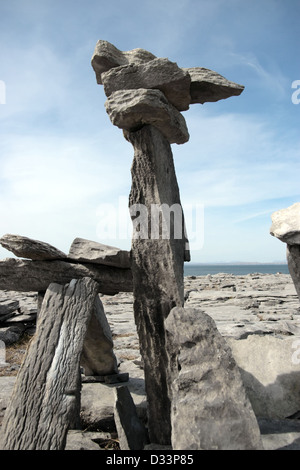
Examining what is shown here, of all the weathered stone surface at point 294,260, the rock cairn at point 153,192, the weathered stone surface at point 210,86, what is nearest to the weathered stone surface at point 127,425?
the rock cairn at point 153,192

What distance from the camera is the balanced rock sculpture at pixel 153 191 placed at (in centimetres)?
410

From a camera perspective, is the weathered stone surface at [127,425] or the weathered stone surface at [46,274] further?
the weathered stone surface at [46,274]

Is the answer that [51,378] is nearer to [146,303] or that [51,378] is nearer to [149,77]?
[146,303]

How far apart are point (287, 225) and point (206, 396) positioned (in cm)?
202

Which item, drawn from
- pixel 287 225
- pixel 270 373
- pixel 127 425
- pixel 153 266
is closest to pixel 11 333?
pixel 127 425

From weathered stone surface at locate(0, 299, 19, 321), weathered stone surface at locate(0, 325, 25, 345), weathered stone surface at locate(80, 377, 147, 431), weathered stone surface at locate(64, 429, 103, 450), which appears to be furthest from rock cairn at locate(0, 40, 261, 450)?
weathered stone surface at locate(0, 299, 19, 321)

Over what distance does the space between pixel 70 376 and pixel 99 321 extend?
1937 mm

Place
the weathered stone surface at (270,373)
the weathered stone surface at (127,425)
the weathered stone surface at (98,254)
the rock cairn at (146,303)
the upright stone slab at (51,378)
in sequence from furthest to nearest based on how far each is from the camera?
the weathered stone surface at (98,254) → the weathered stone surface at (270,373) → the weathered stone surface at (127,425) → the upright stone slab at (51,378) → the rock cairn at (146,303)

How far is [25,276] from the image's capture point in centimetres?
498

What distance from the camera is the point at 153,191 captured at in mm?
4250

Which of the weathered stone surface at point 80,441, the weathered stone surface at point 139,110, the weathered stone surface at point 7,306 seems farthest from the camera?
the weathered stone surface at point 7,306

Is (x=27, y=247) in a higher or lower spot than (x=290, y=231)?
lower

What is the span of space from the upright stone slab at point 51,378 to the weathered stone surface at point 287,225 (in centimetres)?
228

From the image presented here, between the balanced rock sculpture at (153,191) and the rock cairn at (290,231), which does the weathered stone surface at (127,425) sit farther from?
the rock cairn at (290,231)
